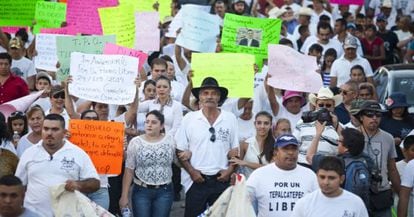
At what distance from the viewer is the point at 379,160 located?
13555 mm

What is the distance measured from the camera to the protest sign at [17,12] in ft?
60.3

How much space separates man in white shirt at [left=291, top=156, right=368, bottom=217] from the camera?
37.3 ft

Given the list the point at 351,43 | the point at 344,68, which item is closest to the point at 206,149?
the point at 344,68

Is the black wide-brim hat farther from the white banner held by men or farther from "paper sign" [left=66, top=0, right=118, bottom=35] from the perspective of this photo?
"paper sign" [left=66, top=0, right=118, bottom=35]

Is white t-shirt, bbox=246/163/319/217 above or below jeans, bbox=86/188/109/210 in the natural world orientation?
above

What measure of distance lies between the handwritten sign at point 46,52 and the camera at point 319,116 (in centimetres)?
437

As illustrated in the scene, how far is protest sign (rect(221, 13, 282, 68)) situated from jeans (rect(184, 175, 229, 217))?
314 cm

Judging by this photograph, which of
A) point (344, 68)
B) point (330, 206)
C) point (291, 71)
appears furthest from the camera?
point (344, 68)

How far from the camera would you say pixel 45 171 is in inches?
492

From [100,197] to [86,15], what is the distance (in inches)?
189

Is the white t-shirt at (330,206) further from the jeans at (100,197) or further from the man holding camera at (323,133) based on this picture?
the jeans at (100,197)

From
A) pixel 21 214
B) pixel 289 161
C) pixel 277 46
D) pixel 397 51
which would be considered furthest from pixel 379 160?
pixel 397 51

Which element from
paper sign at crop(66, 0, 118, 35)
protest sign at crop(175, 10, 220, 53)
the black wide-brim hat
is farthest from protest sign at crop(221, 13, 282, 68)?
the black wide-brim hat

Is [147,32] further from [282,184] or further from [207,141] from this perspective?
[282,184]
